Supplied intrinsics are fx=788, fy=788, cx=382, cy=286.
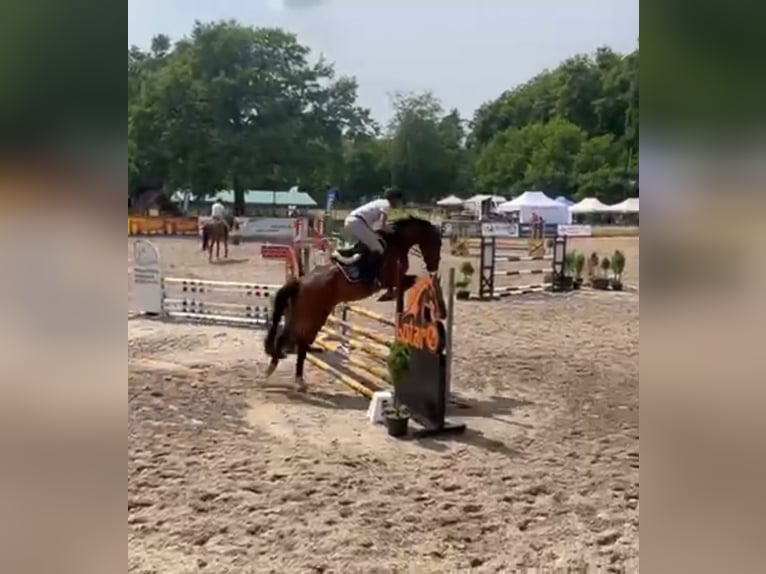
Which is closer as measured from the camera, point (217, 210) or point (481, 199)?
point (481, 199)

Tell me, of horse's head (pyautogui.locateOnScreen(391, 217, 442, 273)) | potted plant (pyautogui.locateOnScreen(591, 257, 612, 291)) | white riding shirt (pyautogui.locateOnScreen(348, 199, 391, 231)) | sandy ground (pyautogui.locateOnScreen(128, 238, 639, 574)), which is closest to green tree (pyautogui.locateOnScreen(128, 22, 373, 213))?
white riding shirt (pyautogui.locateOnScreen(348, 199, 391, 231))

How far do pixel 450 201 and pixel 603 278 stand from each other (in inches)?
29.4

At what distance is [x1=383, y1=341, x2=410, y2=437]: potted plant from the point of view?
194 cm

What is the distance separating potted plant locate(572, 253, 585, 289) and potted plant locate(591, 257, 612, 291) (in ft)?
0.20

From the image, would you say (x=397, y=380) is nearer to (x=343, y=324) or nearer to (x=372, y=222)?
(x=372, y=222)

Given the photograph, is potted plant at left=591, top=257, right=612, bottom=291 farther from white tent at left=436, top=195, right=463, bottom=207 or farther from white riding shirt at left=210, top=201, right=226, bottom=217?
white riding shirt at left=210, top=201, right=226, bottom=217

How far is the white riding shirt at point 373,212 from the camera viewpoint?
1938mm

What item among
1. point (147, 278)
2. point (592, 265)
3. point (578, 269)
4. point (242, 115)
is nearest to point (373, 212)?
point (242, 115)

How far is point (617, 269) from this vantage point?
2.00 m

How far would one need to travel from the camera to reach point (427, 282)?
2025 millimetres

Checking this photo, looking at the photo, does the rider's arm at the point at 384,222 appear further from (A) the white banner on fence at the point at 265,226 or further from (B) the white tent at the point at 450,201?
(A) the white banner on fence at the point at 265,226
